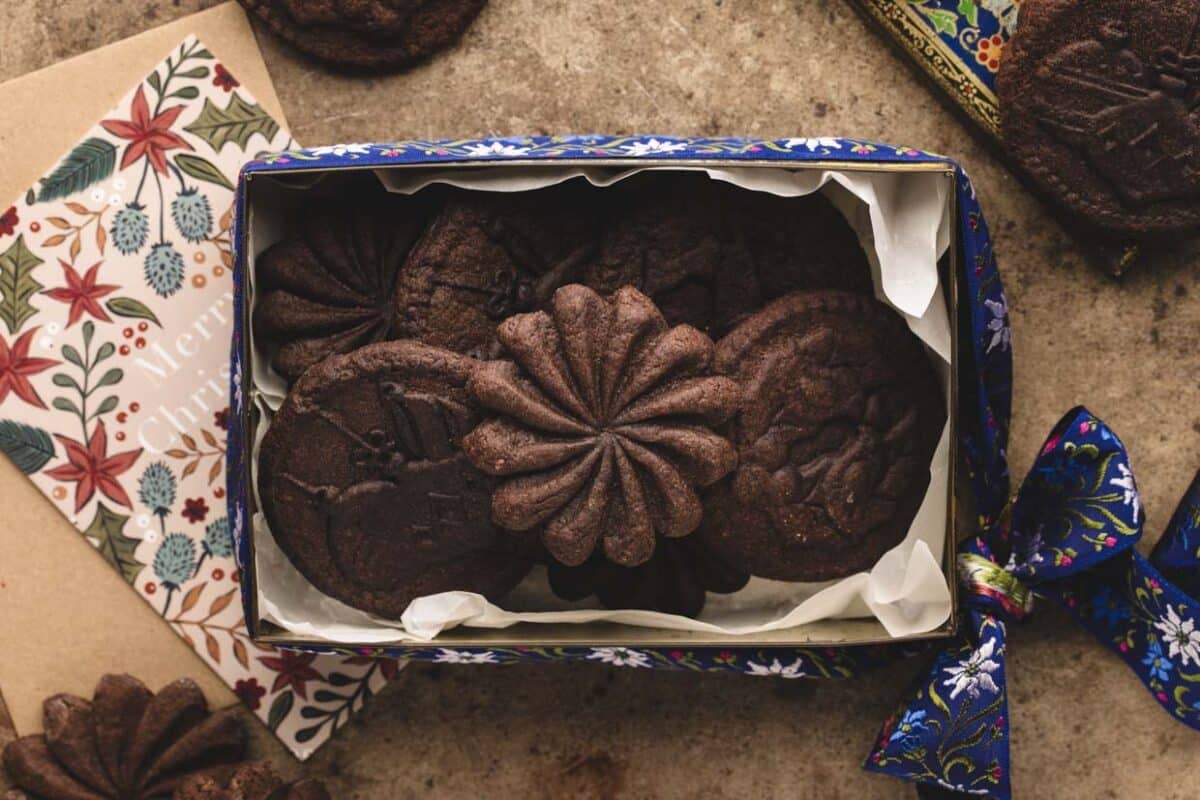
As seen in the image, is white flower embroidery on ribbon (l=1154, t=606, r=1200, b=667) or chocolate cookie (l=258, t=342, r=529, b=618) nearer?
chocolate cookie (l=258, t=342, r=529, b=618)

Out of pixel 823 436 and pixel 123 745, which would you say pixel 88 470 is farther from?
pixel 823 436

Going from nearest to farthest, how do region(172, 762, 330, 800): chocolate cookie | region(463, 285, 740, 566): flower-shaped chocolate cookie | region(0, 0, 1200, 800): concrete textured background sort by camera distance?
region(463, 285, 740, 566): flower-shaped chocolate cookie < region(172, 762, 330, 800): chocolate cookie < region(0, 0, 1200, 800): concrete textured background

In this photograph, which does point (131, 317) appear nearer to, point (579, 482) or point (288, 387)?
point (288, 387)


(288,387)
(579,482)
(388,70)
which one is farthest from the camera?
(388,70)

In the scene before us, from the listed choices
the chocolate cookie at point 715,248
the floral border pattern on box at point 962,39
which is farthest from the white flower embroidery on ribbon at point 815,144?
the floral border pattern on box at point 962,39

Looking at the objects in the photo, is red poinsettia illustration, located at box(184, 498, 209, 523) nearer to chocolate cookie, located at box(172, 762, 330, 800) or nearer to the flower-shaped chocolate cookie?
chocolate cookie, located at box(172, 762, 330, 800)

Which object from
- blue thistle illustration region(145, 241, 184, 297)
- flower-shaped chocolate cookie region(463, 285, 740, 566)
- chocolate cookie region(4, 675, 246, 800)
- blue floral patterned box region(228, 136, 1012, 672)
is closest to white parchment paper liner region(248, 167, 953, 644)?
blue floral patterned box region(228, 136, 1012, 672)

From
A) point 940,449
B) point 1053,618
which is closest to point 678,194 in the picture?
point 940,449
